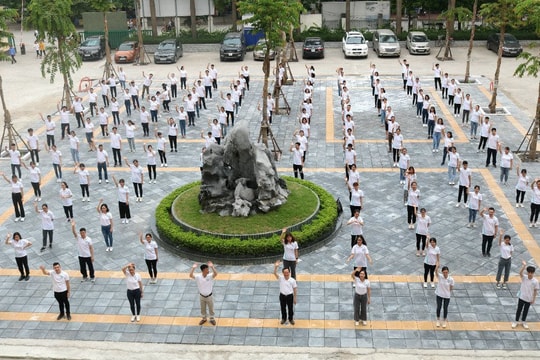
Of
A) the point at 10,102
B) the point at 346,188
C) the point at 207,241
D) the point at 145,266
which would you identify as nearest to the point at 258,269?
the point at 207,241

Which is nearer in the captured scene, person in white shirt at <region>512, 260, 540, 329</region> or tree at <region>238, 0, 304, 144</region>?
person in white shirt at <region>512, 260, 540, 329</region>

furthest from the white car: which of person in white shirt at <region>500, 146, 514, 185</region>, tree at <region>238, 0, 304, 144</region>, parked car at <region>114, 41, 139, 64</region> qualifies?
person in white shirt at <region>500, 146, 514, 185</region>

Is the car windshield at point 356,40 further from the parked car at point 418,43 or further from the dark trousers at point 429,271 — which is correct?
the dark trousers at point 429,271

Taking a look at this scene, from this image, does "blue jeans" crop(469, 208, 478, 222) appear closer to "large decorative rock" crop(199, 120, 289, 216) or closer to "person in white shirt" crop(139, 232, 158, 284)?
"large decorative rock" crop(199, 120, 289, 216)

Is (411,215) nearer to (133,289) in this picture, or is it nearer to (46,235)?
(133,289)

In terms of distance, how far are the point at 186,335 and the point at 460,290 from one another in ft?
19.3

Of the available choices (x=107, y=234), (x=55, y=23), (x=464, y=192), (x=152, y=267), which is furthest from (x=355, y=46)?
(x=152, y=267)

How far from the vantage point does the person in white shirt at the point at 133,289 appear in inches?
469

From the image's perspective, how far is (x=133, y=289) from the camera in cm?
1205

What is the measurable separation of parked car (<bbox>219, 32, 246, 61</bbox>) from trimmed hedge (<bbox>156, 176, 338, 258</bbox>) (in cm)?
2398

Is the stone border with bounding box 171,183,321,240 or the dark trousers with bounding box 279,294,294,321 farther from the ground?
the stone border with bounding box 171,183,321,240

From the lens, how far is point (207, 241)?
14602mm

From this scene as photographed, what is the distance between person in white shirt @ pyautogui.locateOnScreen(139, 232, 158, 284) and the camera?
13.3m

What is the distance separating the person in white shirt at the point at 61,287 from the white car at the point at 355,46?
28978mm
